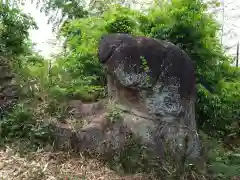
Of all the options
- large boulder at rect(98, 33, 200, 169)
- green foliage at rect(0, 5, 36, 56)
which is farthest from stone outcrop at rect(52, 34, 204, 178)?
green foliage at rect(0, 5, 36, 56)

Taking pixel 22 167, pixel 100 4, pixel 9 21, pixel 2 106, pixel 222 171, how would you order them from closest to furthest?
pixel 22 167 < pixel 222 171 < pixel 2 106 < pixel 9 21 < pixel 100 4

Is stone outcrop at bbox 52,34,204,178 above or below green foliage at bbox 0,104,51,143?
→ above

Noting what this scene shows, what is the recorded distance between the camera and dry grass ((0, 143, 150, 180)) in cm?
382

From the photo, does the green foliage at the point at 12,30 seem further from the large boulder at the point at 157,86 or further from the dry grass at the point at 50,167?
the large boulder at the point at 157,86

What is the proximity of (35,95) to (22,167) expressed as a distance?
1.51m

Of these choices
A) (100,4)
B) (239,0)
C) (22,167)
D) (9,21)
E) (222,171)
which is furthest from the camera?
(239,0)

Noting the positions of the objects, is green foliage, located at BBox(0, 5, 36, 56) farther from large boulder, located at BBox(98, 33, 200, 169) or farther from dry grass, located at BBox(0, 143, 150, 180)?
large boulder, located at BBox(98, 33, 200, 169)

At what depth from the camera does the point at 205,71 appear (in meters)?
5.55

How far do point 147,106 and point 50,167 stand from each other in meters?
1.55

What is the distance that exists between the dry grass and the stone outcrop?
23 cm

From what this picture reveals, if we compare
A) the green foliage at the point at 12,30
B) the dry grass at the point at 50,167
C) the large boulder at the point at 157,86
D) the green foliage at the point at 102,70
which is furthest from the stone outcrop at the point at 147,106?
the green foliage at the point at 12,30

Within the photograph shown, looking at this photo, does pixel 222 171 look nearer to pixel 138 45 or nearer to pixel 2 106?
pixel 138 45

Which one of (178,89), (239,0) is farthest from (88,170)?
(239,0)

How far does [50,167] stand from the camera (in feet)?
13.3
